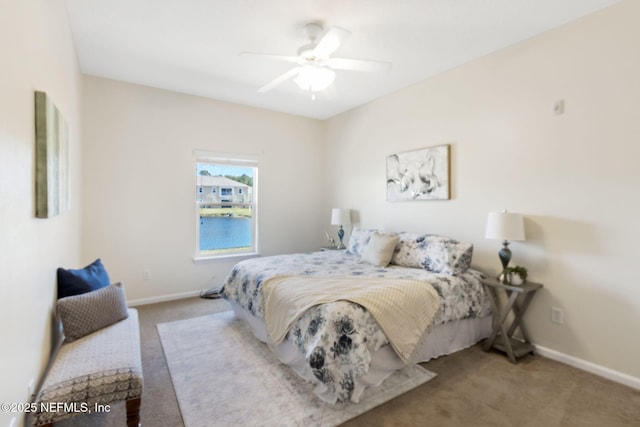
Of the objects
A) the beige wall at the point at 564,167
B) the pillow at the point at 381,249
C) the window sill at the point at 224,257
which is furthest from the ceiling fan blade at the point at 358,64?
the window sill at the point at 224,257

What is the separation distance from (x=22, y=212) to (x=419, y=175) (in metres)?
3.51

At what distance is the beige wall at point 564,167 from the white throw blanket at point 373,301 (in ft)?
3.72

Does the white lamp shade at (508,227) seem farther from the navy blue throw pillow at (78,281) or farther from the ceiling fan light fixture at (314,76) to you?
the navy blue throw pillow at (78,281)

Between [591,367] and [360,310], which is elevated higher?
[360,310]

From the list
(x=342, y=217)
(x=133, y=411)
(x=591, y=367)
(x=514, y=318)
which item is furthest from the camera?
(x=342, y=217)

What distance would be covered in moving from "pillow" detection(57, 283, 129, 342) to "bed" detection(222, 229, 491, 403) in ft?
3.54

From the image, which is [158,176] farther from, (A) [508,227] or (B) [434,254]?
(A) [508,227]

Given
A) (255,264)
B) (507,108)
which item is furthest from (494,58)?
(255,264)

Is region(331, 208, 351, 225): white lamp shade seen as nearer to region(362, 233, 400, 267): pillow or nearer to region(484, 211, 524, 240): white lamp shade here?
region(362, 233, 400, 267): pillow

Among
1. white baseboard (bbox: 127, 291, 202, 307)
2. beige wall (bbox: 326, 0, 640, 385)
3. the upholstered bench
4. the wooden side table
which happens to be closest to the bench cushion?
the upholstered bench

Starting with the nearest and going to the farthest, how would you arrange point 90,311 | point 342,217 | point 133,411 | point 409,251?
point 133,411 < point 90,311 < point 409,251 < point 342,217

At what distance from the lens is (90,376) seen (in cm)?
156

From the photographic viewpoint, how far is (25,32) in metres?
1.34

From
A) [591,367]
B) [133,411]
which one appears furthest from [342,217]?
[133,411]
